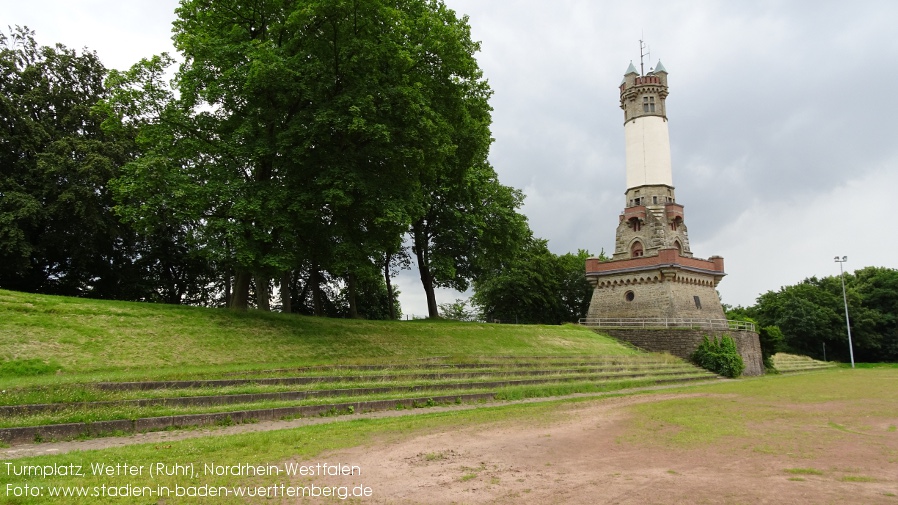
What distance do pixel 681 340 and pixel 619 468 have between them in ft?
99.9

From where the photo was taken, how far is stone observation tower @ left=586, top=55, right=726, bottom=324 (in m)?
40.6

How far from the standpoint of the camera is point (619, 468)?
290 inches

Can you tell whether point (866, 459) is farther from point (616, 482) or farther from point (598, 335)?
point (598, 335)

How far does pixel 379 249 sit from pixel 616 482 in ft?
47.9

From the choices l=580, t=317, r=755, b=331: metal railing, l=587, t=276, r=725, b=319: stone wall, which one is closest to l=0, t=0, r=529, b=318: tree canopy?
l=580, t=317, r=755, b=331: metal railing

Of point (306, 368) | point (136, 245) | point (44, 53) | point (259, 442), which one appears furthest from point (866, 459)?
point (44, 53)

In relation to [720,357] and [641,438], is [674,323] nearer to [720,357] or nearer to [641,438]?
[720,357]

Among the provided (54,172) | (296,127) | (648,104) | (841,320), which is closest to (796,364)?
(841,320)

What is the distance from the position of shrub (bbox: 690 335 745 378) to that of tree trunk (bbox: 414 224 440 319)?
16.2 meters

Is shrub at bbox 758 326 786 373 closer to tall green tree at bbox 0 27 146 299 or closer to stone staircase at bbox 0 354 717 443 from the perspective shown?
stone staircase at bbox 0 354 717 443

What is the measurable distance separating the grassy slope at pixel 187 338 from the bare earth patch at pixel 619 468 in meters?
8.94

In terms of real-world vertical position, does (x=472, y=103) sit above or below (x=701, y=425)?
above

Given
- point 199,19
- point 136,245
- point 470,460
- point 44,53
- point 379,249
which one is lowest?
point 470,460

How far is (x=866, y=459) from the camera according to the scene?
25.7 feet
